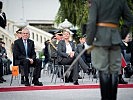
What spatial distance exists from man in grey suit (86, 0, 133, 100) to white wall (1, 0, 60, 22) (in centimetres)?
2632

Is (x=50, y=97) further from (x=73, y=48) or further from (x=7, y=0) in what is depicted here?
(x=7, y=0)

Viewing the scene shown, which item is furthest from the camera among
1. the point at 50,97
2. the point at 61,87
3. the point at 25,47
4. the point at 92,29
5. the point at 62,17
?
the point at 62,17

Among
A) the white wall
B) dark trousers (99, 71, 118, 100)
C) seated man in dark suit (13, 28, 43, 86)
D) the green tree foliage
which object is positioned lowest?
dark trousers (99, 71, 118, 100)

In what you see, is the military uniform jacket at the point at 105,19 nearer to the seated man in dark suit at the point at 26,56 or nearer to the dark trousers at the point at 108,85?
the dark trousers at the point at 108,85

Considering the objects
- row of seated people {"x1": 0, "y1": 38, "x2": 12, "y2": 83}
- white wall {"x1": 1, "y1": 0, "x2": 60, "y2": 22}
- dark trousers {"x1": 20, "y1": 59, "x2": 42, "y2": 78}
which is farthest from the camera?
white wall {"x1": 1, "y1": 0, "x2": 60, "y2": 22}

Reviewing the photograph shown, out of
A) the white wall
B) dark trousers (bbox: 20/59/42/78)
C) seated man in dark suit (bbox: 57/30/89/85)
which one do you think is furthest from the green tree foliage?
dark trousers (bbox: 20/59/42/78)

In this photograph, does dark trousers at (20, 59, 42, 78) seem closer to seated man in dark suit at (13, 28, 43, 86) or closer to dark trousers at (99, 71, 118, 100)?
seated man in dark suit at (13, 28, 43, 86)

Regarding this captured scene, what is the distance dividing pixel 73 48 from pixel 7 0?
2076 centimetres

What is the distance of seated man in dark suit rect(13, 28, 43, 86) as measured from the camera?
39.0ft

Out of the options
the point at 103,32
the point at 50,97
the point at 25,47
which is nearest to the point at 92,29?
the point at 103,32

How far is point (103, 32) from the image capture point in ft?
21.9

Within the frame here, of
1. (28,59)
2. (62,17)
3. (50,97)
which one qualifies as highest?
(62,17)

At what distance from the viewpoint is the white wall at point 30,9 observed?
3297 centimetres

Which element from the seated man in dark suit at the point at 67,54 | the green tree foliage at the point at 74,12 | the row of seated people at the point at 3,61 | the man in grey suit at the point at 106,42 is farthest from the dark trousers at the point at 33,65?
the green tree foliage at the point at 74,12
